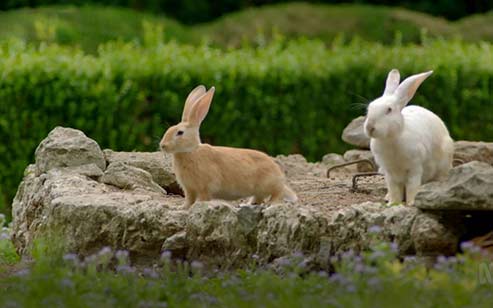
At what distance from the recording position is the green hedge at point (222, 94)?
1209 centimetres

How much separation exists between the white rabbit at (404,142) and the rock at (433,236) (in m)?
0.76

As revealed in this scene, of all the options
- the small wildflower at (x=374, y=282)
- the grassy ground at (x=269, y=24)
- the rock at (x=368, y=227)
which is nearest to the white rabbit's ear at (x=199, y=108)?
the rock at (x=368, y=227)

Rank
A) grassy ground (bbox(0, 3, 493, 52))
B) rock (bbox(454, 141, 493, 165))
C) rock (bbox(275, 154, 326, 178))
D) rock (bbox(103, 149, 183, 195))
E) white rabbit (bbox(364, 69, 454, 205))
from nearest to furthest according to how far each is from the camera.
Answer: white rabbit (bbox(364, 69, 454, 205)) → rock (bbox(103, 149, 183, 195)) → rock (bbox(454, 141, 493, 165)) → rock (bbox(275, 154, 326, 178)) → grassy ground (bbox(0, 3, 493, 52))

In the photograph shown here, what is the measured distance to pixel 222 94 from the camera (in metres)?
12.7

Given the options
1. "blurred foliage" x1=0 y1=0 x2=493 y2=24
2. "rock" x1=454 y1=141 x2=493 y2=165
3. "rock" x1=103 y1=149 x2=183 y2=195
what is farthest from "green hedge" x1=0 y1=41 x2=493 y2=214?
"blurred foliage" x1=0 y1=0 x2=493 y2=24

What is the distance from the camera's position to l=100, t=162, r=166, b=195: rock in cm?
884

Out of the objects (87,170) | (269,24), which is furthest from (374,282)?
(269,24)

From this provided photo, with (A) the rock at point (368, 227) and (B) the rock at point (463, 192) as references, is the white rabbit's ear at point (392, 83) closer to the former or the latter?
(A) the rock at point (368, 227)

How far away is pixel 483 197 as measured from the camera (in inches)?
266

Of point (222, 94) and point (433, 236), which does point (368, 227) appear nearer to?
point (433, 236)

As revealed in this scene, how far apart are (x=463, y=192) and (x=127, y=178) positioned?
2900mm

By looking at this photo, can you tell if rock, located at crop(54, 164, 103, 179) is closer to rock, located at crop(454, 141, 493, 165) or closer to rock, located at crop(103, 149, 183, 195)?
rock, located at crop(103, 149, 183, 195)

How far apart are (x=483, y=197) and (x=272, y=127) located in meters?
6.20

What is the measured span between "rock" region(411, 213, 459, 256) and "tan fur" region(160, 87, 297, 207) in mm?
1301
